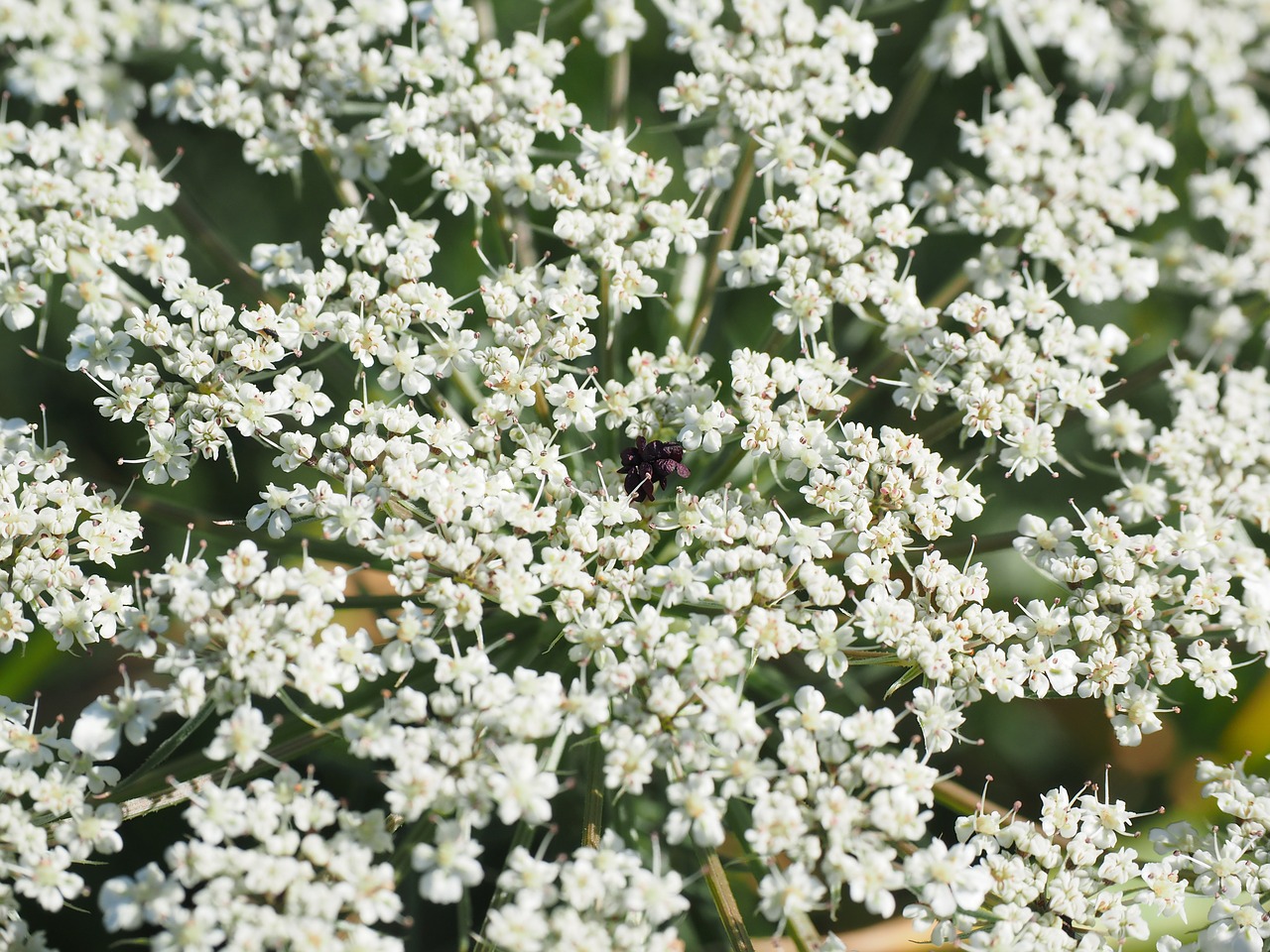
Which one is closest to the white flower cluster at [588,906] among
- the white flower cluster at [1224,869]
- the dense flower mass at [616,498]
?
the dense flower mass at [616,498]

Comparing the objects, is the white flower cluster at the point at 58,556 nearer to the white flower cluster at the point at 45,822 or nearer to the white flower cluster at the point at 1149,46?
the white flower cluster at the point at 45,822

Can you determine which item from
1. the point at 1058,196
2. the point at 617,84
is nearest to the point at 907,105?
the point at 1058,196

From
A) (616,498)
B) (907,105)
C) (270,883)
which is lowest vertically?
(270,883)

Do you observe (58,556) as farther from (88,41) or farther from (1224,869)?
(1224,869)

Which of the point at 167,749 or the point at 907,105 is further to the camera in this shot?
the point at 907,105

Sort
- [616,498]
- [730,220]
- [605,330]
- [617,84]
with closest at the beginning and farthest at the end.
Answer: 1. [616,498]
2. [605,330]
3. [730,220]
4. [617,84]

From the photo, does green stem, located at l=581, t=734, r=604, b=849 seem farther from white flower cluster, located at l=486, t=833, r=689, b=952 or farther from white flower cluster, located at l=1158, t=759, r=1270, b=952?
white flower cluster, located at l=1158, t=759, r=1270, b=952

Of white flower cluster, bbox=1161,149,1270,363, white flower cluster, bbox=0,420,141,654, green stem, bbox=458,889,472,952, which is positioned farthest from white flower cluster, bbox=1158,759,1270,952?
white flower cluster, bbox=0,420,141,654
